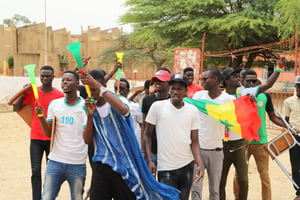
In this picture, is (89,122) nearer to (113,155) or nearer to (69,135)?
(113,155)

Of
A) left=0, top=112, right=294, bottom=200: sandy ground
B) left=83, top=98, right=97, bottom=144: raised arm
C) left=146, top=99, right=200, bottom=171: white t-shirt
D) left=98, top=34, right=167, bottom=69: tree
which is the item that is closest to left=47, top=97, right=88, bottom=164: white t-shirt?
left=83, top=98, right=97, bottom=144: raised arm

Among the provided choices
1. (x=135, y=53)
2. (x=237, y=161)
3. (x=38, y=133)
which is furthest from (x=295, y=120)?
(x=135, y=53)

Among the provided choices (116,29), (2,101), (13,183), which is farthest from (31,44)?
(13,183)

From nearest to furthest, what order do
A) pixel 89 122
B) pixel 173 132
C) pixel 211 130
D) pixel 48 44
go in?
1. pixel 89 122
2. pixel 173 132
3. pixel 211 130
4. pixel 48 44

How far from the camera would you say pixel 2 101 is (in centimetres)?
2033

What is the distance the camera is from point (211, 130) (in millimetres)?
4242

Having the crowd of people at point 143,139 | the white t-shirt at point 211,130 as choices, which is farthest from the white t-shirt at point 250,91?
the white t-shirt at point 211,130

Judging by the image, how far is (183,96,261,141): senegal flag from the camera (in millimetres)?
4262

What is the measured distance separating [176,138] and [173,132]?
68 millimetres

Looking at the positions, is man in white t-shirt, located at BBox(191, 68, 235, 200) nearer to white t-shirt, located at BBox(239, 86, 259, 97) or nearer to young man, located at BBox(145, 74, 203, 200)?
white t-shirt, located at BBox(239, 86, 259, 97)

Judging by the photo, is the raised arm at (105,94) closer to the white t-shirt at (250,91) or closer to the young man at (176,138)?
the young man at (176,138)

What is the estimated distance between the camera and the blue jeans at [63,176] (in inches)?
144

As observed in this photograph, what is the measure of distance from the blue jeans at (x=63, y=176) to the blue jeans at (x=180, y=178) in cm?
86

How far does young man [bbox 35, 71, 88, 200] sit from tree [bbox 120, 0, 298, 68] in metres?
19.4
